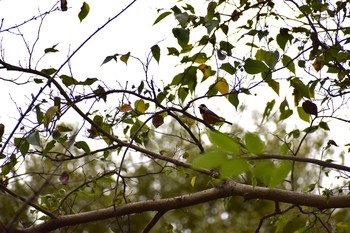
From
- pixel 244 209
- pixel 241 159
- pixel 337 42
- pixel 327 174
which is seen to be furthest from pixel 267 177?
pixel 244 209

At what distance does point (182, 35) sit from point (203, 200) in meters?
0.50

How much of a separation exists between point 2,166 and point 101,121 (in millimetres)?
304

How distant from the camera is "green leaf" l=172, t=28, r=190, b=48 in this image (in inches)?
50.8

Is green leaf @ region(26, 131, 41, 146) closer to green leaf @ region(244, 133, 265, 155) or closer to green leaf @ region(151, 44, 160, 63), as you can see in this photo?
green leaf @ region(151, 44, 160, 63)

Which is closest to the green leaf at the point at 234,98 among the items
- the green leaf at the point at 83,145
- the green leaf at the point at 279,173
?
the green leaf at the point at 83,145

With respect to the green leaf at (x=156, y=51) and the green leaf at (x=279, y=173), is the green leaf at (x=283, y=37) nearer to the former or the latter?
the green leaf at (x=156, y=51)

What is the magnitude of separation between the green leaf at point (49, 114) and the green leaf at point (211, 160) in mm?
818

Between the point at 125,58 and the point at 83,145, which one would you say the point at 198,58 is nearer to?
the point at 125,58

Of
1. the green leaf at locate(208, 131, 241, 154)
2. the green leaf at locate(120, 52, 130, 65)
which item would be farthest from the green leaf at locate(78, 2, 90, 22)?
the green leaf at locate(208, 131, 241, 154)

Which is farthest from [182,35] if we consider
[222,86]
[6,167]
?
[6,167]

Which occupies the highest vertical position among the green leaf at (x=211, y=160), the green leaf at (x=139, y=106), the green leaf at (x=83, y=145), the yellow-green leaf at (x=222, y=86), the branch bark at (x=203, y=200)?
the green leaf at (x=139, y=106)

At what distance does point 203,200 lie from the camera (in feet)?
5.18

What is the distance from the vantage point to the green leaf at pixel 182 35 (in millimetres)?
1290

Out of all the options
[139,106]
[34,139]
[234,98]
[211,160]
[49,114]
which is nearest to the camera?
[211,160]
